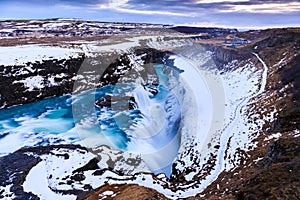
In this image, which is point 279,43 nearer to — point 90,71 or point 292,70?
point 292,70

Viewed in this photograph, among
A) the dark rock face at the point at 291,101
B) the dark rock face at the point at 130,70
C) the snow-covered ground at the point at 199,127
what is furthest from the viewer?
the dark rock face at the point at 130,70

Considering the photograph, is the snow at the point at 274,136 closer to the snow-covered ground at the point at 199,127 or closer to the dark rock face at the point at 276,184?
the snow-covered ground at the point at 199,127

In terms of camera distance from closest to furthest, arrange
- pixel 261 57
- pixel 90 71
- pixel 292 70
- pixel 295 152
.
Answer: pixel 295 152
pixel 292 70
pixel 261 57
pixel 90 71

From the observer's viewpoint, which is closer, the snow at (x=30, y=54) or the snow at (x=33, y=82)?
the snow at (x=33, y=82)

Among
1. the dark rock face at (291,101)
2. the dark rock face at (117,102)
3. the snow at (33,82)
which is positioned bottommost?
the dark rock face at (117,102)

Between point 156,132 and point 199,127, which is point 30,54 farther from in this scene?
point 199,127

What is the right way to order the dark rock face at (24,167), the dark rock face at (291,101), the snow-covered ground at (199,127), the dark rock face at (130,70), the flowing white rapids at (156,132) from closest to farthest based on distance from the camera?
1. the dark rock face at (24,167)
2. the snow-covered ground at (199,127)
3. the dark rock face at (291,101)
4. the flowing white rapids at (156,132)
5. the dark rock face at (130,70)

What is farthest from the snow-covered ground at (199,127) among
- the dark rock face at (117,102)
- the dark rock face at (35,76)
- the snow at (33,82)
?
the dark rock face at (117,102)

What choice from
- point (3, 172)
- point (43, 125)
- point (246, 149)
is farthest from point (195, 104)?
point (3, 172)
